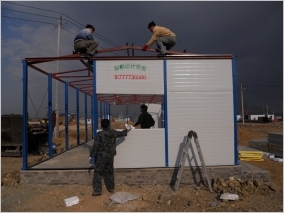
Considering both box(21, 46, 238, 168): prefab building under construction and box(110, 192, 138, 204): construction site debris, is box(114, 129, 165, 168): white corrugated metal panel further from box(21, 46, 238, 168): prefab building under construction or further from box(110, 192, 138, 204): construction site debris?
box(110, 192, 138, 204): construction site debris

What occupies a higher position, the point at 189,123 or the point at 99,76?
the point at 99,76

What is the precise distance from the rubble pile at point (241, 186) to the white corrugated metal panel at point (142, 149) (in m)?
1.62

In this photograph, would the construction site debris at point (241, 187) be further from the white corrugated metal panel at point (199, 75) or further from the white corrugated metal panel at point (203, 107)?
the white corrugated metal panel at point (199, 75)

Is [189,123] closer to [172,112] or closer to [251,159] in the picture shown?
[172,112]

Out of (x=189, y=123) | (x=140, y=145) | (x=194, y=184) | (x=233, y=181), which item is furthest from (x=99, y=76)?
(x=233, y=181)

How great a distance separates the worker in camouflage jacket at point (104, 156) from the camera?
22.9ft

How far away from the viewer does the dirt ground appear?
6090mm

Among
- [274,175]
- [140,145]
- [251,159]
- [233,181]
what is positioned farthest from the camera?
[251,159]

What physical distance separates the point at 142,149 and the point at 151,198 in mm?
1490

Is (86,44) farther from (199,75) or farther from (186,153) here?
(186,153)

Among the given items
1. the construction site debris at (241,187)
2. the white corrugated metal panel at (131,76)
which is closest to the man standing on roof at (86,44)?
the white corrugated metal panel at (131,76)

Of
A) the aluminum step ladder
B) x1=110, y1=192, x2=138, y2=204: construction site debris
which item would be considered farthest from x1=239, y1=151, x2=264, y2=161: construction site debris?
x1=110, y1=192, x2=138, y2=204: construction site debris

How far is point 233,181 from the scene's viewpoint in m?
7.14

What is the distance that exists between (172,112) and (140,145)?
1.32 meters
